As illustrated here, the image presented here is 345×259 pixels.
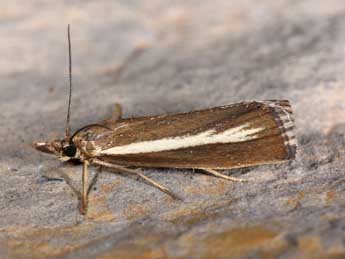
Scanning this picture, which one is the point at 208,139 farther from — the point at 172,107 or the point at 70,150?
the point at 172,107

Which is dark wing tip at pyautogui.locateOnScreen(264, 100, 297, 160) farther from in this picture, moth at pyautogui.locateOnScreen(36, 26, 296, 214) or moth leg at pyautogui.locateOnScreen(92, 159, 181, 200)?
moth leg at pyautogui.locateOnScreen(92, 159, 181, 200)

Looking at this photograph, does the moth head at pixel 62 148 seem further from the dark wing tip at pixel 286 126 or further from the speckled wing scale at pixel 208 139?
the dark wing tip at pixel 286 126

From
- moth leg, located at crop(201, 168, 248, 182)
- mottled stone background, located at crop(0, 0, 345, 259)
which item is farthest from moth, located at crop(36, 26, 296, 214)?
mottled stone background, located at crop(0, 0, 345, 259)

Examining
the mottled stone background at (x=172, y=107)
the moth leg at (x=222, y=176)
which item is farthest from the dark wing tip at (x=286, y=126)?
the moth leg at (x=222, y=176)

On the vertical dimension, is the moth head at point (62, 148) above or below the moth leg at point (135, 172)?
above

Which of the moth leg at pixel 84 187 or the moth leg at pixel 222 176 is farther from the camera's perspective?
the moth leg at pixel 222 176

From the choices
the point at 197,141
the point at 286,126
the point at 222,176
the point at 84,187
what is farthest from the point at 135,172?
the point at 286,126

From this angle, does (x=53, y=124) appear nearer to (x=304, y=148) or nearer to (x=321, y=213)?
(x=304, y=148)
